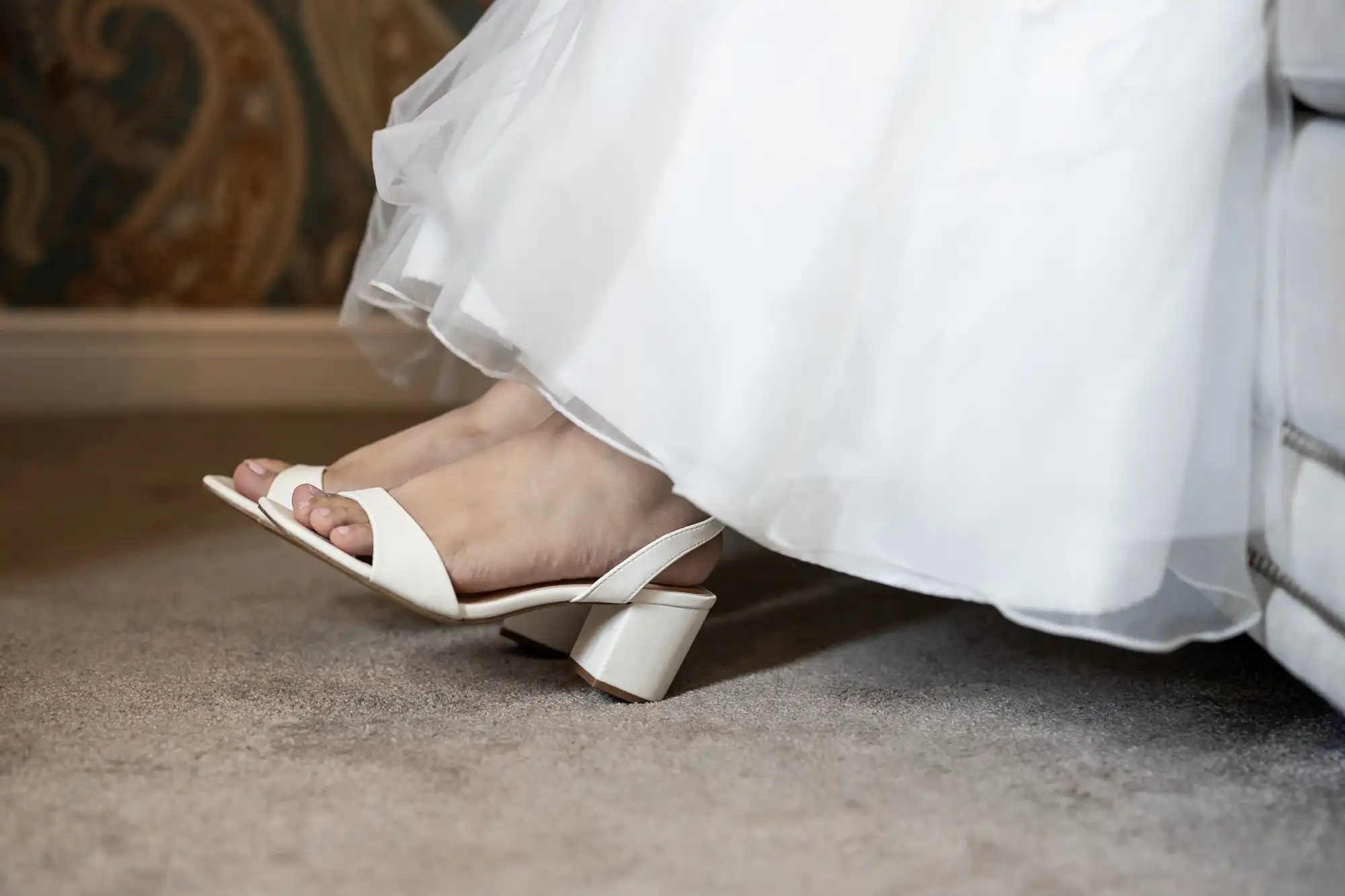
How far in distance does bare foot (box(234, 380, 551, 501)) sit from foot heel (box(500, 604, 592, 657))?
0.39 feet

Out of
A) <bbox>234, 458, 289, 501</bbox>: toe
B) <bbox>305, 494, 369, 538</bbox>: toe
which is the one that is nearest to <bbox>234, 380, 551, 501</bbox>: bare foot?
<bbox>234, 458, 289, 501</bbox>: toe

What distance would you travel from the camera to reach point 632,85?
642 millimetres

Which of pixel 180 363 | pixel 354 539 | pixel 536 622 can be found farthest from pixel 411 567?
pixel 180 363

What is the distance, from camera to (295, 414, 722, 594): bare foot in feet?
2.22

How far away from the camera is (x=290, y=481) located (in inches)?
31.2

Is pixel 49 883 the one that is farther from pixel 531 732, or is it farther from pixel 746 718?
pixel 746 718

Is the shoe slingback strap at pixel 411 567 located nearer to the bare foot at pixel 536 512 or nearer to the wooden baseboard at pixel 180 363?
the bare foot at pixel 536 512

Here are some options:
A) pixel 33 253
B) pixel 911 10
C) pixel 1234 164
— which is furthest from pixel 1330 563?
pixel 33 253

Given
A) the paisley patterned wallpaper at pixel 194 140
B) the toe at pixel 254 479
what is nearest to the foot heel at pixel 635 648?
the toe at pixel 254 479

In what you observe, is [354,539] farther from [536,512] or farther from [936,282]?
[936,282]

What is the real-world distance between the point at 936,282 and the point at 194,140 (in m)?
1.42

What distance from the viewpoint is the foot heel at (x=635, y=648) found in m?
0.70

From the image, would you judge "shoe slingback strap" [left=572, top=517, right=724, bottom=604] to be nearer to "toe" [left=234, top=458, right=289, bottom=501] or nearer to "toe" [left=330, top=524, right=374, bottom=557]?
"toe" [left=330, top=524, right=374, bottom=557]

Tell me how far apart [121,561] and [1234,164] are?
2.84ft
